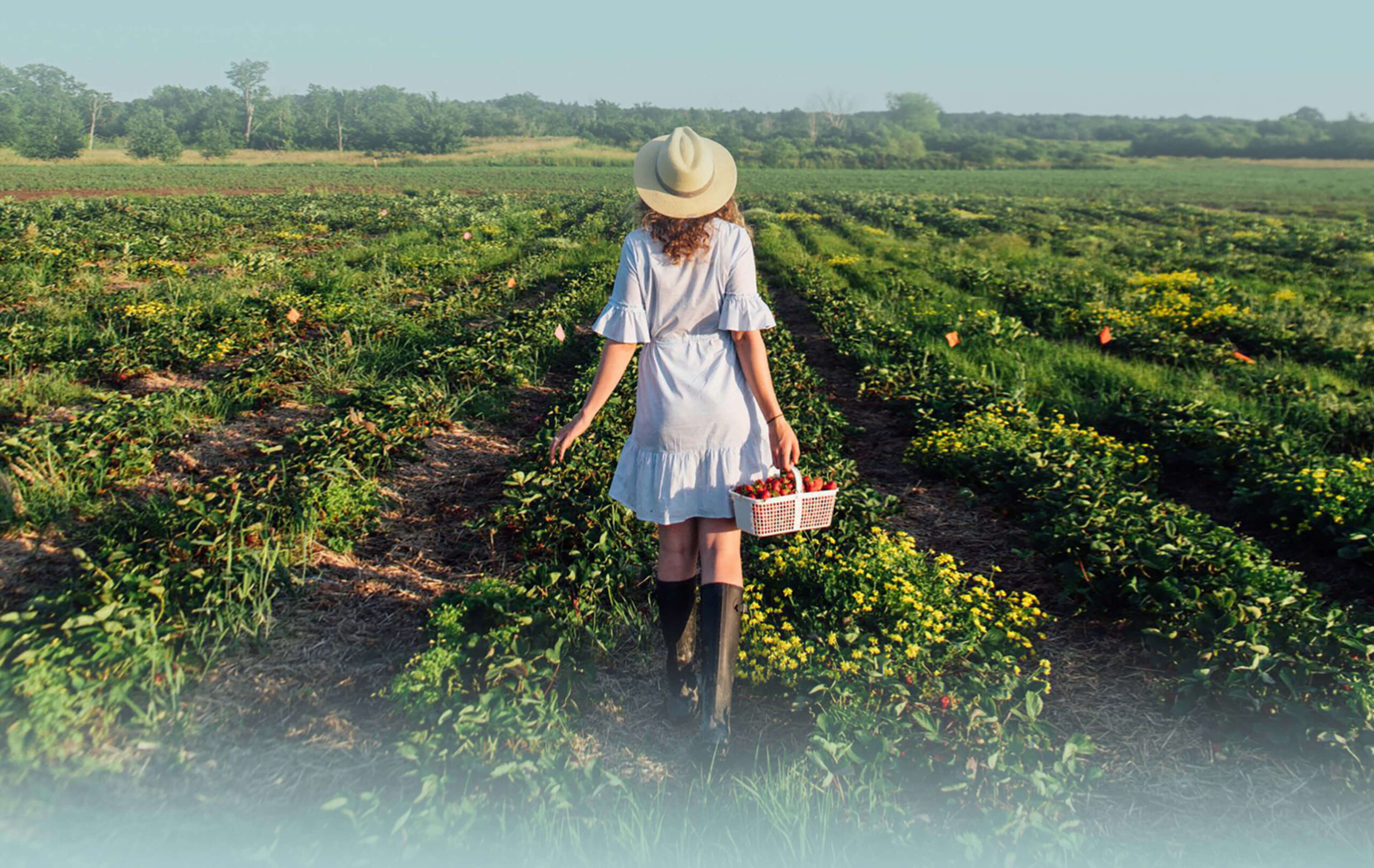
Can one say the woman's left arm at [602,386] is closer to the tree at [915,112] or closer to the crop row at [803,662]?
the crop row at [803,662]

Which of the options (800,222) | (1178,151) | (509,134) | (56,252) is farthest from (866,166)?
(56,252)

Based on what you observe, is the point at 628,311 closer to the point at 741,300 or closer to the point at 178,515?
the point at 741,300

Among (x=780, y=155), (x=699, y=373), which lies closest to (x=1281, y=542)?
(x=699, y=373)

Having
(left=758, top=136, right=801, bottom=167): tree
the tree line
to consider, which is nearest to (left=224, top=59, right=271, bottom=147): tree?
the tree line

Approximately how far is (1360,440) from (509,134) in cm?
12315

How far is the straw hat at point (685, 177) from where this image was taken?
2.82 m

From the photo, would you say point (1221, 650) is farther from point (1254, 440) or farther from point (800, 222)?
point (800, 222)

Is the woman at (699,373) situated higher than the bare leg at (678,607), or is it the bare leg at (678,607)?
the woman at (699,373)

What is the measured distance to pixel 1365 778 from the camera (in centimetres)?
269

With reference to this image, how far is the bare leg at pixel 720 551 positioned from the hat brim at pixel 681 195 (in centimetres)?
112

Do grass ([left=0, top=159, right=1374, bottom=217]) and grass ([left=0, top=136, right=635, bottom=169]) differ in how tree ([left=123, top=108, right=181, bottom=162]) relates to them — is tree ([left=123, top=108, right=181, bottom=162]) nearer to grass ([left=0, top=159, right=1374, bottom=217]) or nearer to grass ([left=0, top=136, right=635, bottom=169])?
grass ([left=0, top=136, right=635, bottom=169])

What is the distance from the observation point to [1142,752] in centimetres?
302

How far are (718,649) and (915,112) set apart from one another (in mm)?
161857

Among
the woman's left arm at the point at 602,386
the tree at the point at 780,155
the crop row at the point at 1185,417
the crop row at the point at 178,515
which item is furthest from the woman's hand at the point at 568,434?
the tree at the point at 780,155
